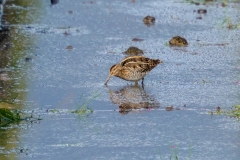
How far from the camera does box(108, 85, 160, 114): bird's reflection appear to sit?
9430mm

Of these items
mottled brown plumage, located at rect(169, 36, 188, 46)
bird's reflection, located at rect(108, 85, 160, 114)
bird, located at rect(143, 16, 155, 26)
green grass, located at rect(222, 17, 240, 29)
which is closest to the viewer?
bird's reflection, located at rect(108, 85, 160, 114)

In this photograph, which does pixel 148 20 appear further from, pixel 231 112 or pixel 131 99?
pixel 231 112

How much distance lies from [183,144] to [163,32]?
5923mm

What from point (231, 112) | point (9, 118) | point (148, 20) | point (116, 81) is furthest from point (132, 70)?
point (148, 20)

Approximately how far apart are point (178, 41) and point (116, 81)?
6.84ft

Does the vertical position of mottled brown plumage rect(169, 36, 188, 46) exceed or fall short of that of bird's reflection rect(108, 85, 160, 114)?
it falls short

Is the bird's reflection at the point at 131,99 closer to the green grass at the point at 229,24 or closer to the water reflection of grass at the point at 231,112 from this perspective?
the water reflection of grass at the point at 231,112

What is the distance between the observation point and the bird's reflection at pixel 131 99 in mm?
9430

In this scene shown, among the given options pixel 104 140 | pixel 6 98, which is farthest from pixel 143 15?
pixel 104 140

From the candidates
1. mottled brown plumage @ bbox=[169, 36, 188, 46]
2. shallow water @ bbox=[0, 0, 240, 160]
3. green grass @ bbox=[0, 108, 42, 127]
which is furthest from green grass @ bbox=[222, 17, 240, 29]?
green grass @ bbox=[0, 108, 42, 127]

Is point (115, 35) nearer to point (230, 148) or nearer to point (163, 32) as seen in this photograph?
point (163, 32)

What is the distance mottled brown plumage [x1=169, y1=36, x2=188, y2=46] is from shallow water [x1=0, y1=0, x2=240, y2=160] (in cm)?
11

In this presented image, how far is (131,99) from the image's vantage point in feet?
32.3

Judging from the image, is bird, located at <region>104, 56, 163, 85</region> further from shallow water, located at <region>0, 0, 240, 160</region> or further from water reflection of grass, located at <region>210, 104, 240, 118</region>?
water reflection of grass, located at <region>210, 104, 240, 118</region>
